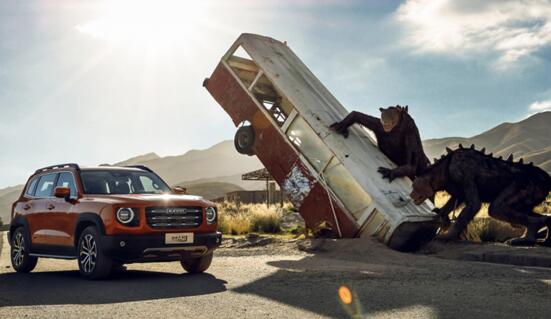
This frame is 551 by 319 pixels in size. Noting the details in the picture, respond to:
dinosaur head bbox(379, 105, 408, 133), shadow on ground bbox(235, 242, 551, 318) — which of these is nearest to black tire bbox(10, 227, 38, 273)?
shadow on ground bbox(235, 242, 551, 318)

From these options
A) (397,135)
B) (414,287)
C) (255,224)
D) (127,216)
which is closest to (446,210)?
(397,135)

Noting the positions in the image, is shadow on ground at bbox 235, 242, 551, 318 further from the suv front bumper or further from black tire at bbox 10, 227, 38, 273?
black tire at bbox 10, 227, 38, 273

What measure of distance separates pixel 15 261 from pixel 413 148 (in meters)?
8.58

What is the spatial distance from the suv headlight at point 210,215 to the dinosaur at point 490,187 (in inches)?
199

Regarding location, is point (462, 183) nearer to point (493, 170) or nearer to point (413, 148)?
point (493, 170)

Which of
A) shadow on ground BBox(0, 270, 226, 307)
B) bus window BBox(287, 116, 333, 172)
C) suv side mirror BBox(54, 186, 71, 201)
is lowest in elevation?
shadow on ground BBox(0, 270, 226, 307)

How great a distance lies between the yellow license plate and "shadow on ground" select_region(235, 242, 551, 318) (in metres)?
1.28

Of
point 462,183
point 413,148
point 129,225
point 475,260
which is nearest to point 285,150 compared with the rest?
point 413,148

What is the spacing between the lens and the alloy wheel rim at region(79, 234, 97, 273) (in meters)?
9.51

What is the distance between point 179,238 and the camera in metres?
9.53

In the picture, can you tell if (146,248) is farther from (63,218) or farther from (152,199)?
(63,218)

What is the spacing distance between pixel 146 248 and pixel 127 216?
21.2 inches

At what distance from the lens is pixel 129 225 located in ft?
30.5

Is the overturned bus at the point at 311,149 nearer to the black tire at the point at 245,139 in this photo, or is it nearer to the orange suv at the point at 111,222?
the black tire at the point at 245,139
